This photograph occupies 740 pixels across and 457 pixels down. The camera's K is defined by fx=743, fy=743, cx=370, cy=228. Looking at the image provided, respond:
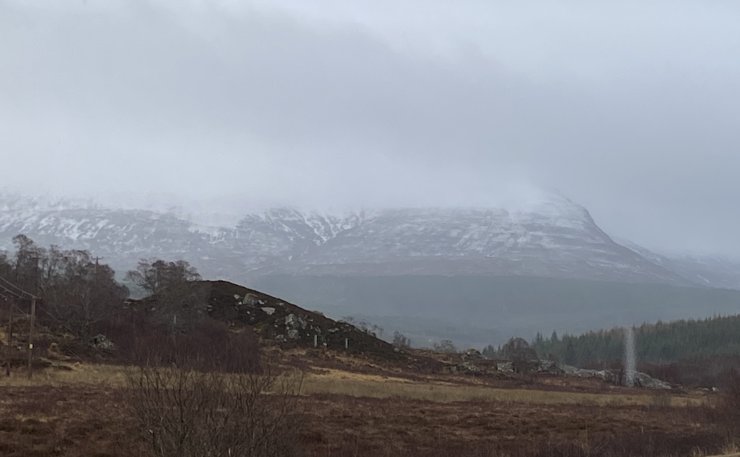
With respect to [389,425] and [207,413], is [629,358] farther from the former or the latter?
[207,413]

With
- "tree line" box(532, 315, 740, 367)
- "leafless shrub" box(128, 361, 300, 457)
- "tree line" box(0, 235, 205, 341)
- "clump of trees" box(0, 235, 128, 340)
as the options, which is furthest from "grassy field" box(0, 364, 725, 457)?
"tree line" box(532, 315, 740, 367)

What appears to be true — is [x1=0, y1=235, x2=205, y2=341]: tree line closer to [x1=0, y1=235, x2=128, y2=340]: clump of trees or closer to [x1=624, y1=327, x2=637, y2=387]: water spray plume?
[x1=0, y1=235, x2=128, y2=340]: clump of trees

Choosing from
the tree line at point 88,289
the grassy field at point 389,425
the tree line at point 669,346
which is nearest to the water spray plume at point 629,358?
the tree line at point 669,346

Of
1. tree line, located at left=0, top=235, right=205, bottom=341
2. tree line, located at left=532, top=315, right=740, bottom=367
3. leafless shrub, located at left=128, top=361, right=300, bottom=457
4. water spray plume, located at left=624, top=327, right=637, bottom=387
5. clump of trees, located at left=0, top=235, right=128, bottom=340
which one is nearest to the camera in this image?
leafless shrub, located at left=128, top=361, right=300, bottom=457

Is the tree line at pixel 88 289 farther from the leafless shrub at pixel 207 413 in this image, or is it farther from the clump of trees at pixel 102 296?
the leafless shrub at pixel 207 413

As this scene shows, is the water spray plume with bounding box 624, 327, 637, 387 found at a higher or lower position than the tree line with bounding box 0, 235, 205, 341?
lower

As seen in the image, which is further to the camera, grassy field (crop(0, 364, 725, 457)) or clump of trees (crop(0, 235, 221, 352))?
clump of trees (crop(0, 235, 221, 352))

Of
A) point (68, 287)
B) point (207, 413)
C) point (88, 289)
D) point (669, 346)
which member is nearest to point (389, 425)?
point (207, 413)

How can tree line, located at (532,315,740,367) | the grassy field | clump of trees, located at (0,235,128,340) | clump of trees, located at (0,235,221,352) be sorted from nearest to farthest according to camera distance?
the grassy field
clump of trees, located at (0,235,128,340)
clump of trees, located at (0,235,221,352)
tree line, located at (532,315,740,367)

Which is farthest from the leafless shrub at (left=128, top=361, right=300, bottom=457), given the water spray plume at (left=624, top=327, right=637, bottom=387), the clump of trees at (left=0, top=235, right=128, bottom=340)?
the water spray plume at (left=624, top=327, right=637, bottom=387)

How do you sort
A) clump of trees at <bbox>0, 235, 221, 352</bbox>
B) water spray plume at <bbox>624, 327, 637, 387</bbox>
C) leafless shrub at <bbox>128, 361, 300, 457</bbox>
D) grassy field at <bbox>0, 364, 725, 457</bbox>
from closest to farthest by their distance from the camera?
leafless shrub at <bbox>128, 361, 300, 457</bbox> → grassy field at <bbox>0, 364, 725, 457</bbox> → clump of trees at <bbox>0, 235, 221, 352</bbox> → water spray plume at <bbox>624, 327, 637, 387</bbox>

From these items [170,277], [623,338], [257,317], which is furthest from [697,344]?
[170,277]

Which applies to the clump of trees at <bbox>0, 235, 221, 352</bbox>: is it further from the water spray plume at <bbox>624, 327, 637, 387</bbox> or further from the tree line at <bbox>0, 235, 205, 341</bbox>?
the water spray plume at <bbox>624, 327, 637, 387</bbox>

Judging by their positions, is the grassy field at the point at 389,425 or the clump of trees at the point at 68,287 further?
the clump of trees at the point at 68,287
